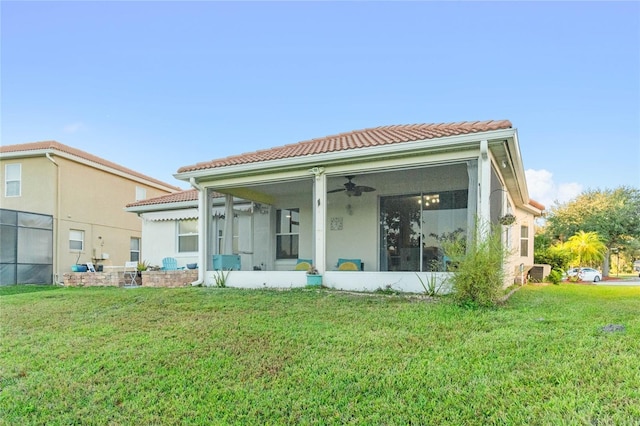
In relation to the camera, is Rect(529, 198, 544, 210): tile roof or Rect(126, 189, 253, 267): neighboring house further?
Rect(529, 198, 544, 210): tile roof

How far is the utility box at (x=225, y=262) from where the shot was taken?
13383mm

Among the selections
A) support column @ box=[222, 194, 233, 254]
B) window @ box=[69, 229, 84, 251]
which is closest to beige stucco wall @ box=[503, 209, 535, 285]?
support column @ box=[222, 194, 233, 254]

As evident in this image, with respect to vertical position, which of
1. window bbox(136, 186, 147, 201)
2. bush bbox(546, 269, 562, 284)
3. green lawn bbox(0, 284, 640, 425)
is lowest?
bush bbox(546, 269, 562, 284)

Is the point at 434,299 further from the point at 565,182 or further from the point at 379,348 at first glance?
the point at 565,182

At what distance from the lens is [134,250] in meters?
27.6

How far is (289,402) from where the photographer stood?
4367mm

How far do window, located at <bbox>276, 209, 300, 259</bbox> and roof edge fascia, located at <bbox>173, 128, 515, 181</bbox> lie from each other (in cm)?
405

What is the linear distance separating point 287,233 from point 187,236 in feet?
18.8

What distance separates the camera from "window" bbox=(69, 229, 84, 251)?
22547 mm

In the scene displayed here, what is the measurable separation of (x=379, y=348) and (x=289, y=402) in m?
1.88

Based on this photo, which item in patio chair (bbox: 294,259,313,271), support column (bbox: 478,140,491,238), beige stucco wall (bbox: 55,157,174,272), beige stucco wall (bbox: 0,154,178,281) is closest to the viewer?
Answer: support column (bbox: 478,140,491,238)

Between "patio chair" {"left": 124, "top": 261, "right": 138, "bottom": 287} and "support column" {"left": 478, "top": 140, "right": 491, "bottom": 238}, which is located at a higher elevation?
"support column" {"left": 478, "top": 140, "right": 491, "bottom": 238}

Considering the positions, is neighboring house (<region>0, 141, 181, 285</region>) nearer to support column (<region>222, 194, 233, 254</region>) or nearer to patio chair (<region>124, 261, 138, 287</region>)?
patio chair (<region>124, 261, 138, 287</region>)

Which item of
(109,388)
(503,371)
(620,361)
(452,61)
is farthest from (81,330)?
(452,61)
